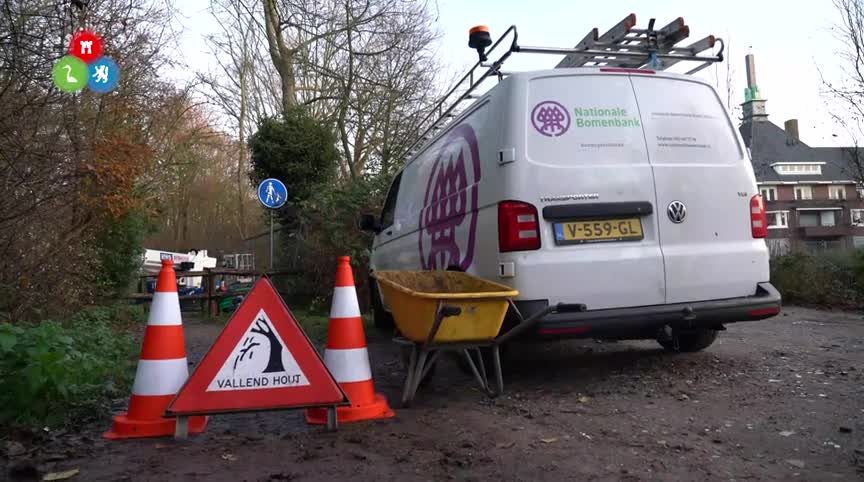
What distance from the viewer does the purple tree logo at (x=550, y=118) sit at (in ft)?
15.0

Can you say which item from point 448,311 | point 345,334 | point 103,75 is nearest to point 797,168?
point 103,75

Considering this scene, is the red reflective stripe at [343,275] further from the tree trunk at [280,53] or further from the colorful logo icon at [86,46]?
the tree trunk at [280,53]

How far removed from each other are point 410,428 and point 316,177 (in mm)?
13934

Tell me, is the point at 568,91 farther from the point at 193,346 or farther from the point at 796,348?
the point at 193,346

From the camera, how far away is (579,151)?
4.58 metres

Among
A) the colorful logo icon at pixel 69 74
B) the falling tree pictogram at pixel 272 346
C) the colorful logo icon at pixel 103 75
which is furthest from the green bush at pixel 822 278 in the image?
the colorful logo icon at pixel 103 75

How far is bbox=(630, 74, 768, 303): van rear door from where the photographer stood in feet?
15.2

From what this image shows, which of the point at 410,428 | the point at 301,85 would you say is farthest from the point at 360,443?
the point at 301,85

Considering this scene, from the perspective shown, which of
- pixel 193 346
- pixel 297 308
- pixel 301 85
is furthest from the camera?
pixel 301 85

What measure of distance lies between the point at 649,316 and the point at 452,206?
6.09 ft

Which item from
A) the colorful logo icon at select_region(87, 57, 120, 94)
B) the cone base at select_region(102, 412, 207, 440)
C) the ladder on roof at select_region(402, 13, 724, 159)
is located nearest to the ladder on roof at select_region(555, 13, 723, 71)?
the ladder on roof at select_region(402, 13, 724, 159)

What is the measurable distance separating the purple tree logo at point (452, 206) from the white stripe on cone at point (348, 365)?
4.18ft

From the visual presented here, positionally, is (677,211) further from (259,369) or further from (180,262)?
(180,262)

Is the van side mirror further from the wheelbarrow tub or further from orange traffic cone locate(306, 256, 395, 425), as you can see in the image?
orange traffic cone locate(306, 256, 395, 425)
